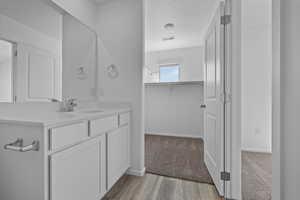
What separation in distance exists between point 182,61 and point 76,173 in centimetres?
434

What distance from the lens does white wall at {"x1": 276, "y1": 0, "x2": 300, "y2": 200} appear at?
1.97 ft

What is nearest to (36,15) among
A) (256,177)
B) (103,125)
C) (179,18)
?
(103,125)

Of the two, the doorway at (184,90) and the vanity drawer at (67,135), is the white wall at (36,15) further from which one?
the doorway at (184,90)

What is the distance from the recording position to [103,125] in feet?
4.34

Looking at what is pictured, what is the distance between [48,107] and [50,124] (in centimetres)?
81

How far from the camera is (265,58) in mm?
2766

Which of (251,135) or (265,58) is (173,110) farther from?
(265,58)

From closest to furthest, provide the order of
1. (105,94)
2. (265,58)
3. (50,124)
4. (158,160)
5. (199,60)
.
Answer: (50,124)
(105,94)
(158,160)
(265,58)
(199,60)

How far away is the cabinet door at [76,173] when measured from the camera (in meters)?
0.83

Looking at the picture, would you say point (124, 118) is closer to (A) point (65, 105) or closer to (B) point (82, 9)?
(A) point (65, 105)

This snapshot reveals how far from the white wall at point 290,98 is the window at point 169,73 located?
4.11 m

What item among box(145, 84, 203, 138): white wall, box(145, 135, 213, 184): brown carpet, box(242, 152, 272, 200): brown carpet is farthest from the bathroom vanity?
box(145, 84, 203, 138): white wall

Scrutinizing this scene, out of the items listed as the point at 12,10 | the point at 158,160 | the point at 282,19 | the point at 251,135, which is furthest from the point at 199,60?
the point at 12,10

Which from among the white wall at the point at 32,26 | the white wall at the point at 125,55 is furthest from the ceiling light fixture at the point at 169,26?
the white wall at the point at 32,26
